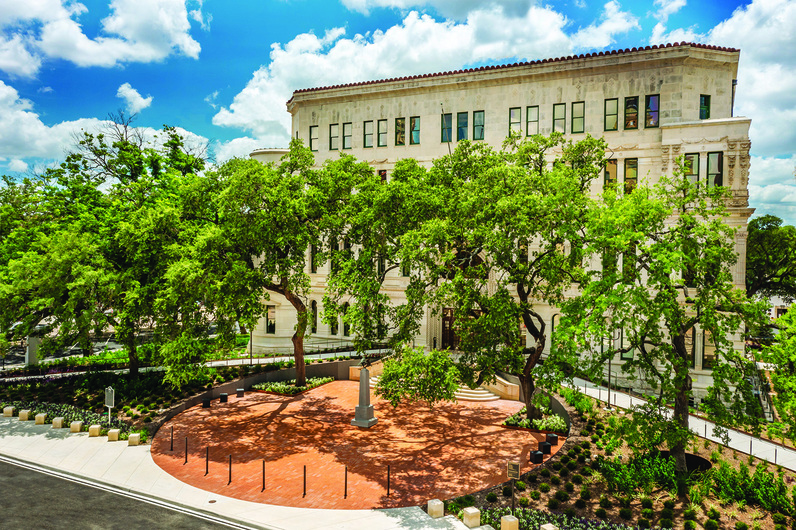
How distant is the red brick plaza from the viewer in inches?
663

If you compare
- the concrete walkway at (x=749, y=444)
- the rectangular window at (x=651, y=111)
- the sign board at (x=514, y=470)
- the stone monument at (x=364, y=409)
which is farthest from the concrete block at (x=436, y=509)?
the rectangular window at (x=651, y=111)

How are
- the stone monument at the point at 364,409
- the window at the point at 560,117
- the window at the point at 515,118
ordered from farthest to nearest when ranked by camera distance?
the window at the point at 515,118 → the window at the point at 560,117 → the stone monument at the point at 364,409

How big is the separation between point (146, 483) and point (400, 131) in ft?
93.3

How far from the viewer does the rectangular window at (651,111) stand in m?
31.2

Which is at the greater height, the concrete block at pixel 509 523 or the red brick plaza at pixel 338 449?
the concrete block at pixel 509 523

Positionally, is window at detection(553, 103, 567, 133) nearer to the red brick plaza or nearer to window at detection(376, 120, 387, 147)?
window at detection(376, 120, 387, 147)

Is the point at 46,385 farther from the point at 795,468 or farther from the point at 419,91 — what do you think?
the point at 795,468

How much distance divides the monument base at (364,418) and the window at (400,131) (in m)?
21.2

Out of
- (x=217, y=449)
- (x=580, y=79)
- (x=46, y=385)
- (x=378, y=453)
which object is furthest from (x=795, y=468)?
(x=46, y=385)

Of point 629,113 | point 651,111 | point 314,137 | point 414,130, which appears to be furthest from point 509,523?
point 314,137

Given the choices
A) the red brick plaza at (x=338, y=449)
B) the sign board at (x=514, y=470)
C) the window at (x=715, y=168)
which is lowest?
the red brick plaza at (x=338, y=449)

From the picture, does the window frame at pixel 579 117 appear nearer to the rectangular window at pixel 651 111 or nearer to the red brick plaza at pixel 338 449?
the rectangular window at pixel 651 111

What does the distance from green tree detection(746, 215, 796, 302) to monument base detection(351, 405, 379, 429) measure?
4043 cm

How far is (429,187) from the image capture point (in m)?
22.0
